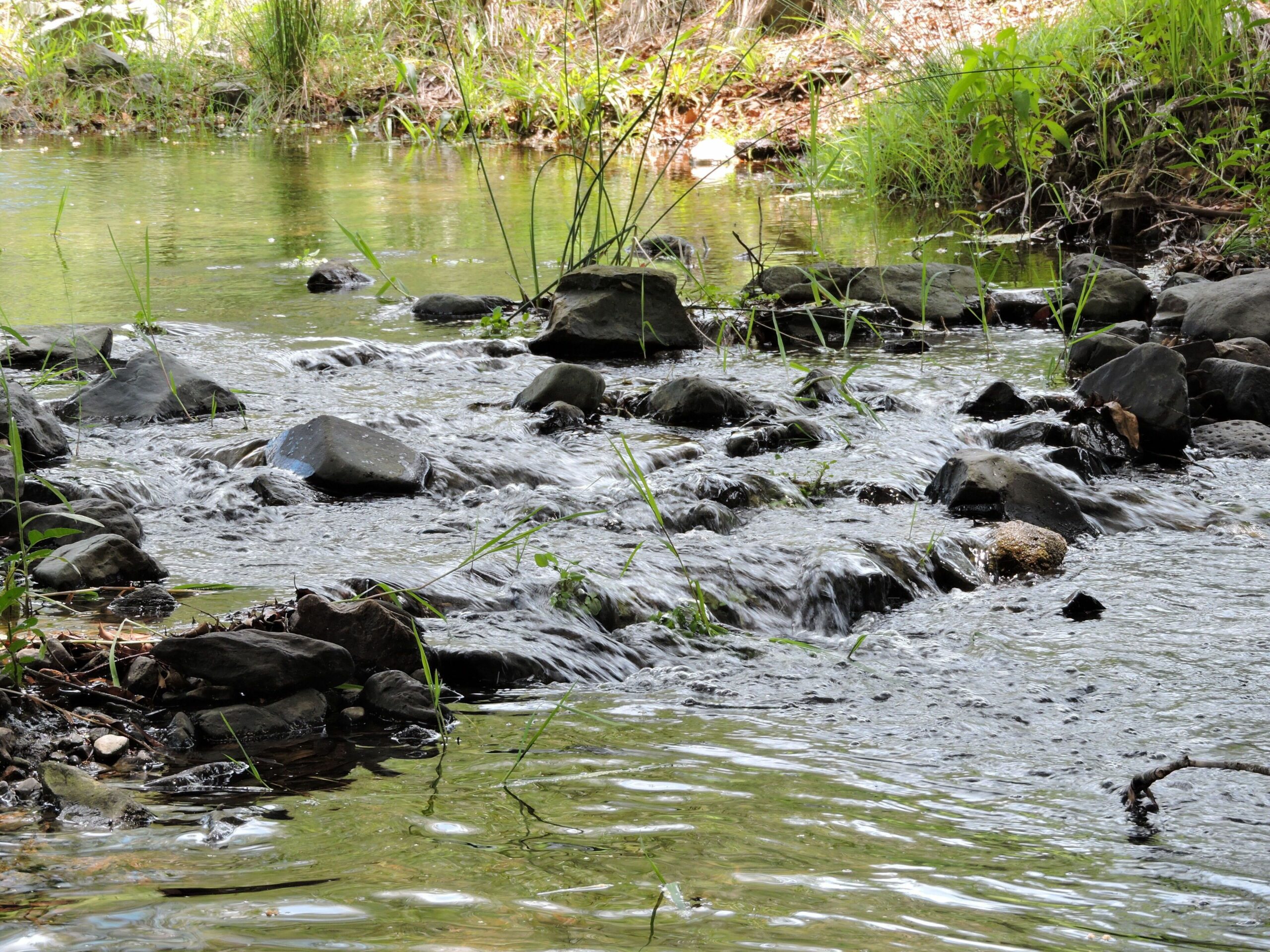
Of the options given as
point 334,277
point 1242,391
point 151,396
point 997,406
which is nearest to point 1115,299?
point 1242,391

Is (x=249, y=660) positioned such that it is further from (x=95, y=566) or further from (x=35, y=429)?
(x=35, y=429)

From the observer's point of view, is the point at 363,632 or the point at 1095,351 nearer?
the point at 363,632

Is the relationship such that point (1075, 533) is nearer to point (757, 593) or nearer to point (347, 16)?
point (757, 593)

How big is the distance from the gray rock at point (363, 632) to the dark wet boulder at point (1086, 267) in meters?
4.21

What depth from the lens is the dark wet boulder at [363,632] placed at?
2.13 m

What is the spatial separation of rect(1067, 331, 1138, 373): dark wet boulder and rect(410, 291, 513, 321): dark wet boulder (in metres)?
2.43

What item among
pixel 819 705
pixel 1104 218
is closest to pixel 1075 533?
pixel 819 705

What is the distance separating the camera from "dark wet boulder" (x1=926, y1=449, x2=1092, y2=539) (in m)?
3.26

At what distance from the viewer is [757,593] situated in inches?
109

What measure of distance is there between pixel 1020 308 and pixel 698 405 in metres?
2.28

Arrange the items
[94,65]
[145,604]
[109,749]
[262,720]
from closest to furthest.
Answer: [109,749] → [262,720] → [145,604] → [94,65]

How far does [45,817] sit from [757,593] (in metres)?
1.60

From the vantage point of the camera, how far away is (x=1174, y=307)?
5.28 m

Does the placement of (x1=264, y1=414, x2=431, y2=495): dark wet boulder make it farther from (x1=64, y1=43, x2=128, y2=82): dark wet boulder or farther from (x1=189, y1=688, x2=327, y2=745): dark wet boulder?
(x1=64, y1=43, x2=128, y2=82): dark wet boulder
